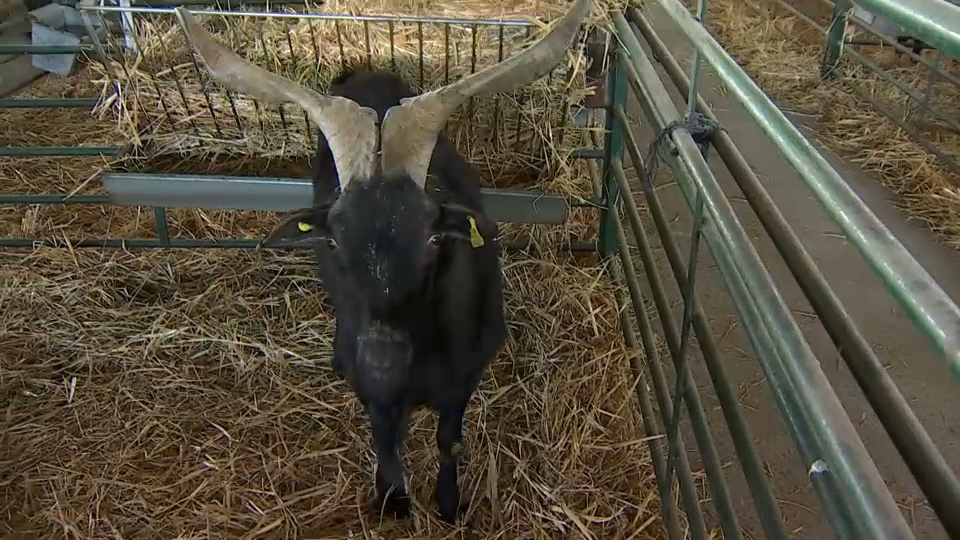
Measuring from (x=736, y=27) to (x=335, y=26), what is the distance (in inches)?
235

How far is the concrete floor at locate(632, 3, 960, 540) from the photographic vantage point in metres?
2.96

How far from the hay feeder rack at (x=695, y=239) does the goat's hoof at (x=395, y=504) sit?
36.2 inches

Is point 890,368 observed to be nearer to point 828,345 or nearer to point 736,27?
point 828,345

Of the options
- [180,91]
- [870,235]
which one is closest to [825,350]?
[870,235]

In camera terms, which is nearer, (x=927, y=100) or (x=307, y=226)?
(x=307, y=226)

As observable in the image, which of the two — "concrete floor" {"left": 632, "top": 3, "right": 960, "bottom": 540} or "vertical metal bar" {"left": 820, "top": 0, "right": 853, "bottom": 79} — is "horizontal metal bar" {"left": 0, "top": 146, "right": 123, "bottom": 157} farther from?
"vertical metal bar" {"left": 820, "top": 0, "right": 853, "bottom": 79}

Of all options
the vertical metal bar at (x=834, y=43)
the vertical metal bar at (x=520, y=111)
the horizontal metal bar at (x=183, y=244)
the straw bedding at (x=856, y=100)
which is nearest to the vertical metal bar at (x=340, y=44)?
the vertical metal bar at (x=520, y=111)

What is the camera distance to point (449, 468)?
2.77 metres

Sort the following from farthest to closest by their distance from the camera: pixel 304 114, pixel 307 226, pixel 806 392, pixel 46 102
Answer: pixel 46 102
pixel 304 114
pixel 307 226
pixel 806 392

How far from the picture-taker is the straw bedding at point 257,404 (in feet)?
9.20

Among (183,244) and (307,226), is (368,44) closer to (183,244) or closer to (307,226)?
(307,226)

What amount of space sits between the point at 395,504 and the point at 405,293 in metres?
1.05

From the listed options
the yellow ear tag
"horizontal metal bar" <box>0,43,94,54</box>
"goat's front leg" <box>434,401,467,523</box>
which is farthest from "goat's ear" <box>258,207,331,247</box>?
"horizontal metal bar" <box>0,43,94,54</box>

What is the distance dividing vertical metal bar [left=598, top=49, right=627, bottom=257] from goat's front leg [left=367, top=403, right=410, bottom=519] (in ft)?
5.34
